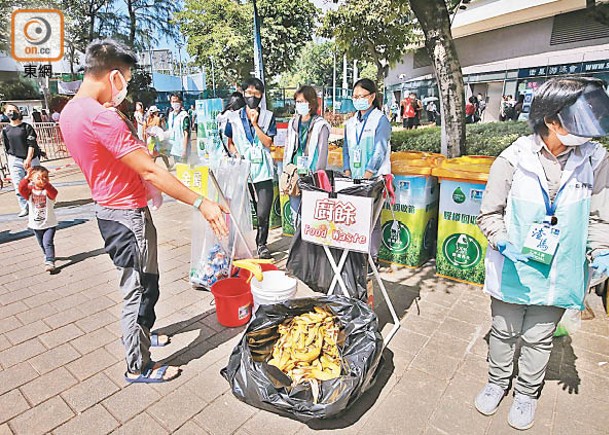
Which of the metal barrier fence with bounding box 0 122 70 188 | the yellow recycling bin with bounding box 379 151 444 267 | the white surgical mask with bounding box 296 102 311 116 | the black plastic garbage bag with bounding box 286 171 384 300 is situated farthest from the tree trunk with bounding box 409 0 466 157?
the metal barrier fence with bounding box 0 122 70 188

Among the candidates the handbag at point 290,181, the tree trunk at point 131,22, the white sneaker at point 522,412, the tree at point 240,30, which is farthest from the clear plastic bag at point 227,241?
the tree at point 240,30

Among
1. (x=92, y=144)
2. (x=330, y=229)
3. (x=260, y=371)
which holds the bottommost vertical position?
(x=260, y=371)

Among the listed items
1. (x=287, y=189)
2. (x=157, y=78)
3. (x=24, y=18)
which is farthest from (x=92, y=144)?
(x=157, y=78)

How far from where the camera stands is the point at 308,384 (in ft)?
6.89

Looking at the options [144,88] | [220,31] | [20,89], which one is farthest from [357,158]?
[20,89]

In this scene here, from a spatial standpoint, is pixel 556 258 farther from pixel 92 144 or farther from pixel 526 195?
pixel 92 144

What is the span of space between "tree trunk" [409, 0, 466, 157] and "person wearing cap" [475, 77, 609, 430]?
2.99m

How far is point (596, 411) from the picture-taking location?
2.22 metres

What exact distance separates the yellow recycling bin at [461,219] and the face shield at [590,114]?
5.38 feet

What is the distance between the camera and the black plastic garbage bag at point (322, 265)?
279 centimetres

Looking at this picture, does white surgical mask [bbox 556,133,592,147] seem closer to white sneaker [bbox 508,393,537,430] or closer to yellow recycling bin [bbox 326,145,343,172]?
white sneaker [bbox 508,393,537,430]

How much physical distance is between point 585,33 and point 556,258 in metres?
16.1

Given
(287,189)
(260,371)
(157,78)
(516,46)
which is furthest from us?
(157,78)

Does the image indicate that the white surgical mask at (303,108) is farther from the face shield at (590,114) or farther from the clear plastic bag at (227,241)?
the face shield at (590,114)
